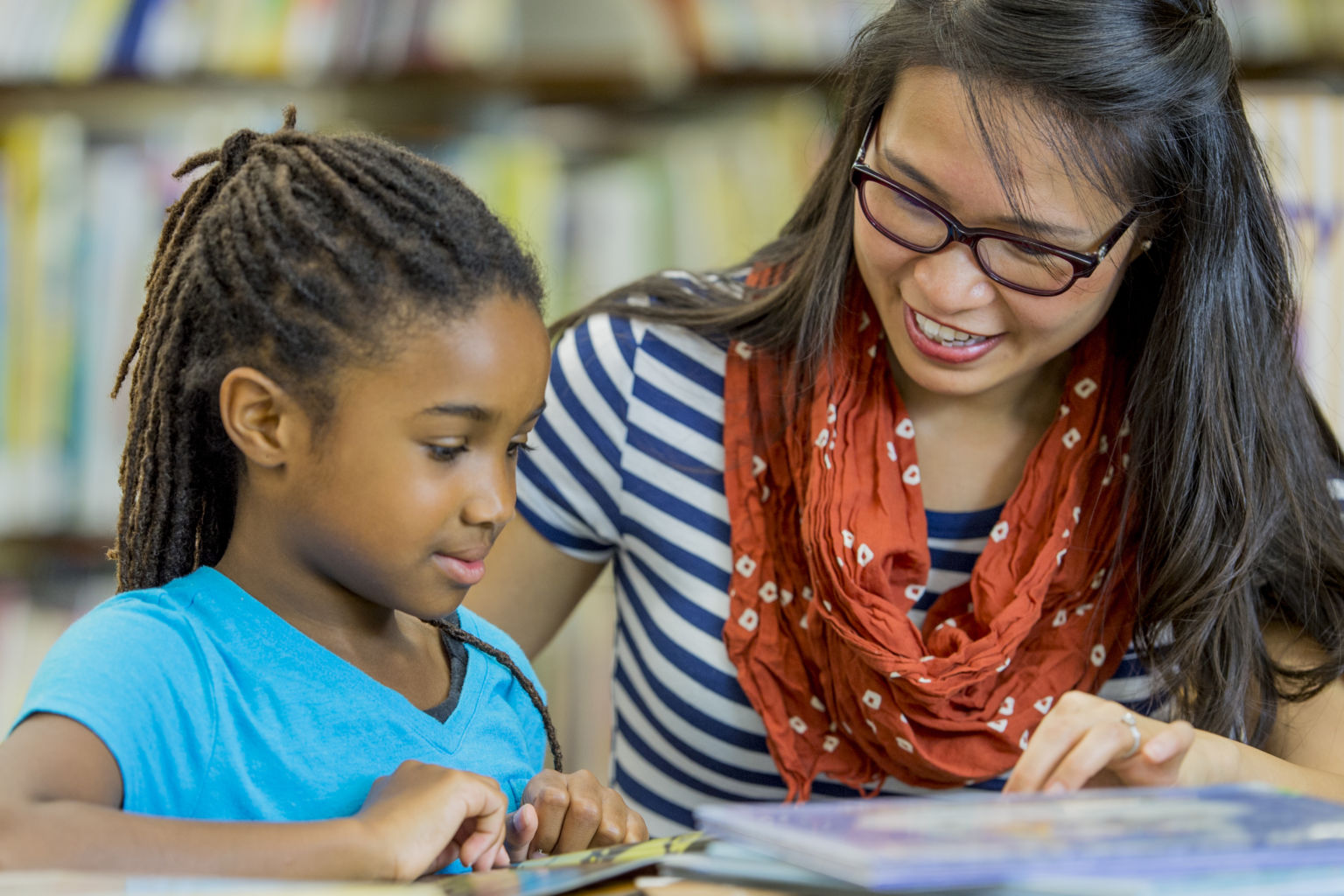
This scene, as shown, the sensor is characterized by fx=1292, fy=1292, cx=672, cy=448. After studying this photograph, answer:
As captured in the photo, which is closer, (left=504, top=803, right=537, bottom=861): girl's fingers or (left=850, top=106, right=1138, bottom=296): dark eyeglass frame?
(left=504, top=803, right=537, bottom=861): girl's fingers

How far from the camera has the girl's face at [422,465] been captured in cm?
71

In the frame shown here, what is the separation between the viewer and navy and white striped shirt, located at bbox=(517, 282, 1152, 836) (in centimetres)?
117

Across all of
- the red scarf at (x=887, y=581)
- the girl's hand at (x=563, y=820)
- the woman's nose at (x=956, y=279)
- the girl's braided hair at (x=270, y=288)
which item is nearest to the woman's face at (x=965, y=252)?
the woman's nose at (x=956, y=279)

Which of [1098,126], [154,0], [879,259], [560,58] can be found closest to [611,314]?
[879,259]

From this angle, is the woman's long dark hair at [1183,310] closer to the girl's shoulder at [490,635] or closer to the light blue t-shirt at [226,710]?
the girl's shoulder at [490,635]

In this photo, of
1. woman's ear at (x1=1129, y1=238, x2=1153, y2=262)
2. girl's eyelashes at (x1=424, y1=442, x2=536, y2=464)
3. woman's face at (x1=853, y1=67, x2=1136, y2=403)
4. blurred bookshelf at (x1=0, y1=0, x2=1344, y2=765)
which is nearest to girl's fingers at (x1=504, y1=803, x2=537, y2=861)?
girl's eyelashes at (x1=424, y1=442, x2=536, y2=464)

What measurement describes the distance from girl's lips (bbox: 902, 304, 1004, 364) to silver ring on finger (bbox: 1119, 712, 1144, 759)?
1.17ft

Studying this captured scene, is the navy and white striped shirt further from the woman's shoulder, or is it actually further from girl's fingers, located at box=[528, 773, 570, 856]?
girl's fingers, located at box=[528, 773, 570, 856]

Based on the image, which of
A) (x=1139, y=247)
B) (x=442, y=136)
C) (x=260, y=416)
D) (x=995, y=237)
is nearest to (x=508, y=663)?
(x=260, y=416)

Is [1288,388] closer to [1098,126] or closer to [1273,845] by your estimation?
[1098,126]

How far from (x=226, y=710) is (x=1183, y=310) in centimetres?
81

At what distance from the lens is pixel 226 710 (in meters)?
0.69

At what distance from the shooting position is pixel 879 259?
1.04m

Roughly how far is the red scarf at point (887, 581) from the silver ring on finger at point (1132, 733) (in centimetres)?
29
